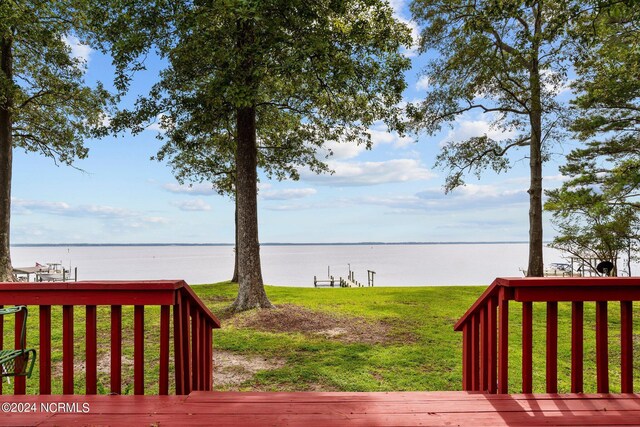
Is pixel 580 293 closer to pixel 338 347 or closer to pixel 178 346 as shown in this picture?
pixel 178 346

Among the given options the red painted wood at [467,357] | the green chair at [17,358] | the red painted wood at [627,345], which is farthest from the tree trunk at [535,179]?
the green chair at [17,358]

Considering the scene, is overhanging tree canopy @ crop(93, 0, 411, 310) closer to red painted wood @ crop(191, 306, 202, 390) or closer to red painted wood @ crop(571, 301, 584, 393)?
red painted wood @ crop(191, 306, 202, 390)

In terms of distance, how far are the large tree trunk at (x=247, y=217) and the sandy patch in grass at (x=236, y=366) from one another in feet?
10.2

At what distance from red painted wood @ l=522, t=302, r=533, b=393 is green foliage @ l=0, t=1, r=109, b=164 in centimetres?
1321

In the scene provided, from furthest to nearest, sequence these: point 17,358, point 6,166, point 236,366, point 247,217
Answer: point 6,166, point 247,217, point 236,366, point 17,358

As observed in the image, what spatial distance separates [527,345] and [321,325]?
6803 mm

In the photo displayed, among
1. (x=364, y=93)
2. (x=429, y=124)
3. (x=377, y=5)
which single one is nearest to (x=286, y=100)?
(x=364, y=93)

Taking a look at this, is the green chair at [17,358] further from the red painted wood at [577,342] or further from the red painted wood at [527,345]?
Answer: the red painted wood at [577,342]

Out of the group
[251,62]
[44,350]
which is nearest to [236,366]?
[44,350]

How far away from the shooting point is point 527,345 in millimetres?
3227

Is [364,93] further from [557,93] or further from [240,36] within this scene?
[557,93]

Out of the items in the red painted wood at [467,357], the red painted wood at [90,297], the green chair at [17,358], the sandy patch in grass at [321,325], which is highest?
the red painted wood at [90,297]

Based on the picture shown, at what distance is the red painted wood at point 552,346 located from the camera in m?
3.20

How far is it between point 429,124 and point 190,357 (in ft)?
47.6
